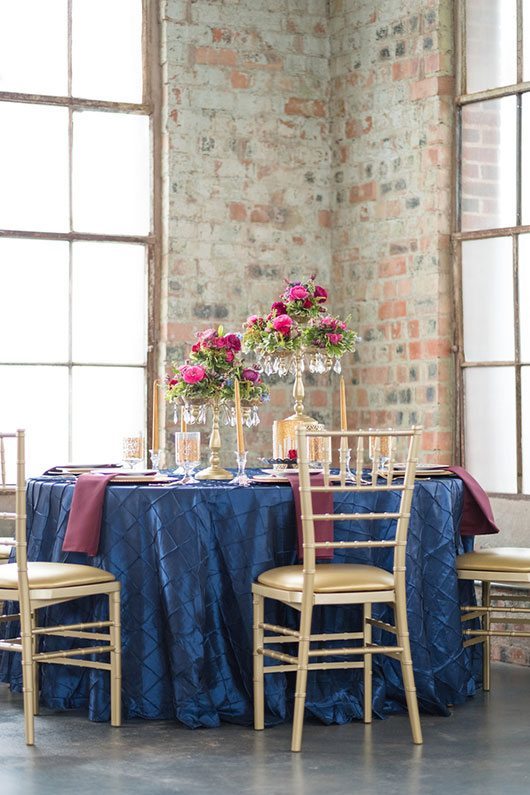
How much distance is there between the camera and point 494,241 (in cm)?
619

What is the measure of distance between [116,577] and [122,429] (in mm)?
2285

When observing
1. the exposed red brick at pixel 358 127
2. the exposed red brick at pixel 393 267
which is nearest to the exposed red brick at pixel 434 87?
the exposed red brick at pixel 358 127

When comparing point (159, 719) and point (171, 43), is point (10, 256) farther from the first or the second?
point (159, 719)

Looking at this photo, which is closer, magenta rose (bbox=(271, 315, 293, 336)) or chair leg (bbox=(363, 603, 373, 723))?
chair leg (bbox=(363, 603, 373, 723))

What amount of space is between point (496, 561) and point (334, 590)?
3.02 feet

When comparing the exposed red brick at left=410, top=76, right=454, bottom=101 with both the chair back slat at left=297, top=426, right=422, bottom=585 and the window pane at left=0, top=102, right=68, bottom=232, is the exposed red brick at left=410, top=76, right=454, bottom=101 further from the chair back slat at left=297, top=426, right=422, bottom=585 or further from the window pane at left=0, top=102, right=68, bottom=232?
the chair back slat at left=297, top=426, right=422, bottom=585

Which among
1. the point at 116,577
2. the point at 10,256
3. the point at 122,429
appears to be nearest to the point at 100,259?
the point at 10,256

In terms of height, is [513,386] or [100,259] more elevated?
[100,259]

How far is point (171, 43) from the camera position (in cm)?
670

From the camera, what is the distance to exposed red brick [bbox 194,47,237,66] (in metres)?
6.76

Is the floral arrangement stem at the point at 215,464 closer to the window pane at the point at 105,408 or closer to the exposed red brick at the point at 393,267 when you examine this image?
the window pane at the point at 105,408

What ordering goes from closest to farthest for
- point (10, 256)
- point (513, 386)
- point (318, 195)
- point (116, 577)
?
point (116, 577)
point (513, 386)
point (10, 256)
point (318, 195)

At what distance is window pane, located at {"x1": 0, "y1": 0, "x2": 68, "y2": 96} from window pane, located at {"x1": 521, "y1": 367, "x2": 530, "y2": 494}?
2.77m

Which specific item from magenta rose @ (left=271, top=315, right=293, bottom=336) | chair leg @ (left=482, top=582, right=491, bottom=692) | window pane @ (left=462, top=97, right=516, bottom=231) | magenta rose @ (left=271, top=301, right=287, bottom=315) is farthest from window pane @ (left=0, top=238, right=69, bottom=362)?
chair leg @ (left=482, top=582, right=491, bottom=692)
